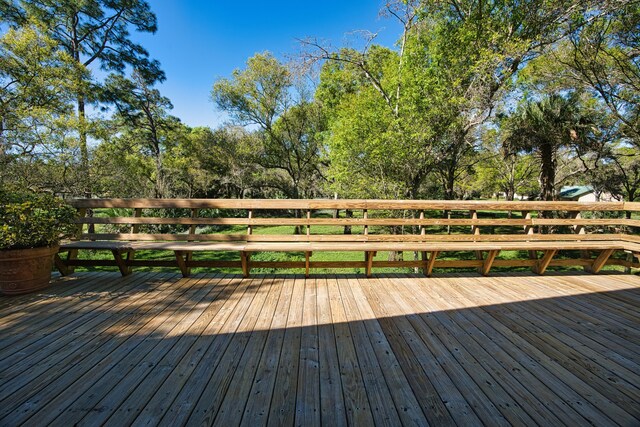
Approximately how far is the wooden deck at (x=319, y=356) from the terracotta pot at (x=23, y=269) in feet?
0.47

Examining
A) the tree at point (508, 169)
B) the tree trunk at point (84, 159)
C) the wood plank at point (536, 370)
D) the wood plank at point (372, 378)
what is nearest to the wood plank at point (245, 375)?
the wood plank at point (372, 378)

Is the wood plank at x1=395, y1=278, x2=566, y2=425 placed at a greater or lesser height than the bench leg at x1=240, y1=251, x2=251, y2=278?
lesser

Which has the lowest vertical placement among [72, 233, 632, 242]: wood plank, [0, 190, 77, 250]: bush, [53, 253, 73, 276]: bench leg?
[53, 253, 73, 276]: bench leg

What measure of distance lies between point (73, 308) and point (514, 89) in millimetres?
8650

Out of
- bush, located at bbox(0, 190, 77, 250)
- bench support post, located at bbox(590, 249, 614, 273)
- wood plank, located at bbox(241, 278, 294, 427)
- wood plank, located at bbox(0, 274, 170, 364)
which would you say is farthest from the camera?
bench support post, located at bbox(590, 249, 614, 273)

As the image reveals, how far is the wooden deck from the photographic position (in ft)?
5.09

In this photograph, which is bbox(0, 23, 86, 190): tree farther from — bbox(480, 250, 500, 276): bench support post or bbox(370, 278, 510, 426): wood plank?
bbox(480, 250, 500, 276): bench support post

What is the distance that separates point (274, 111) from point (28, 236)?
41.6ft

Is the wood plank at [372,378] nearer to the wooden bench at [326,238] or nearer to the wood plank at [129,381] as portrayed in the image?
the wooden bench at [326,238]

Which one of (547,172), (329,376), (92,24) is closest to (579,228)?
(329,376)

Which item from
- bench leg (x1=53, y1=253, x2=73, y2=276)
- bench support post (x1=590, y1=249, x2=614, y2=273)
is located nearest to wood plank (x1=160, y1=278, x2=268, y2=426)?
bench leg (x1=53, y1=253, x2=73, y2=276)

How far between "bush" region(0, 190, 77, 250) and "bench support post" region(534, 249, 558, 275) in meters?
6.63

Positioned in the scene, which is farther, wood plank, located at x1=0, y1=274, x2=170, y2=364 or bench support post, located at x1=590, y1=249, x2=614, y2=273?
bench support post, located at x1=590, y1=249, x2=614, y2=273

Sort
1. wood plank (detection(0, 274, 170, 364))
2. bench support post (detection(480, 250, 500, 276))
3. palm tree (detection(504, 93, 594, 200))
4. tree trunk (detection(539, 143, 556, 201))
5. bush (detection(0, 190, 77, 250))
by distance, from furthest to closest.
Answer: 1. tree trunk (detection(539, 143, 556, 201))
2. palm tree (detection(504, 93, 594, 200))
3. bench support post (detection(480, 250, 500, 276))
4. bush (detection(0, 190, 77, 250))
5. wood plank (detection(0, 274, 170, 364))
